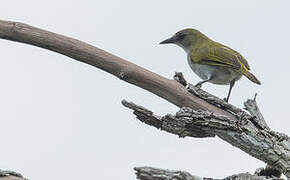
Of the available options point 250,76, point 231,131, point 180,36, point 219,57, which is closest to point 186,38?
point 180,36

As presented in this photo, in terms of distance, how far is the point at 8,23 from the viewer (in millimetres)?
4457

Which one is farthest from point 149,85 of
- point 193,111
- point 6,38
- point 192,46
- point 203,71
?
point 192,46

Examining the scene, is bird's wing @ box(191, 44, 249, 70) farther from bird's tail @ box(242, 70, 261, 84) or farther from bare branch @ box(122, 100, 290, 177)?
bare branch @ box(122, 100, 290, 177)

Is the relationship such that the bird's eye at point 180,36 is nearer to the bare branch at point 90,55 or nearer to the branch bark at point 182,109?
the branch bark at point 182,109

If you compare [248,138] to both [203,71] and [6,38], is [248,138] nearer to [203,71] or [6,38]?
[6,38]

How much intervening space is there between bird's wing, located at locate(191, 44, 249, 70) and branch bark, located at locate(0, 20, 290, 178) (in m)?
2.91

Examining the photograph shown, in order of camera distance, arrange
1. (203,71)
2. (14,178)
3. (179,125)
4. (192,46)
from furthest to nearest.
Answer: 1. (192,46)
2. (203,71)
3. (179,125)
4. (14,178)

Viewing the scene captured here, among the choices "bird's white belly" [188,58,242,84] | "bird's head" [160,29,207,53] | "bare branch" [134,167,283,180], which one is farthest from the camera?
"bird's head" [160,29,207,53]

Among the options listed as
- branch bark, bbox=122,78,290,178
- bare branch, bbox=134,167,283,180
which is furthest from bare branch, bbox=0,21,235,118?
bare branch, bbox=134,167,283,180

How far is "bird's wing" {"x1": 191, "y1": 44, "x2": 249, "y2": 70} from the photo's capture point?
24.8 feet

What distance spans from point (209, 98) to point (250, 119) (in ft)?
1.33

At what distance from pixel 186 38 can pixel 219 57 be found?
1.43 m

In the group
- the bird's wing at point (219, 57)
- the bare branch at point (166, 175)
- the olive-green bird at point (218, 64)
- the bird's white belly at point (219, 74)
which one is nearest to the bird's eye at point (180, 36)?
the olive-green bird at point (218, 64)

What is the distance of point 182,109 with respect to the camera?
14.1 feet
